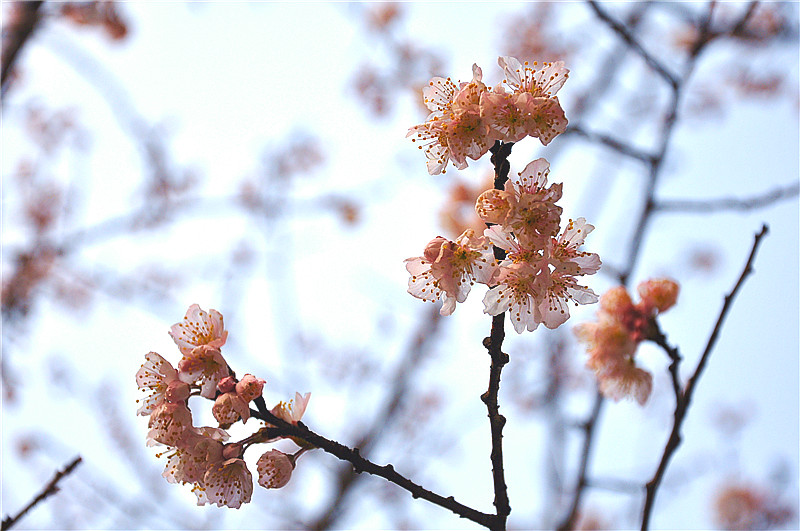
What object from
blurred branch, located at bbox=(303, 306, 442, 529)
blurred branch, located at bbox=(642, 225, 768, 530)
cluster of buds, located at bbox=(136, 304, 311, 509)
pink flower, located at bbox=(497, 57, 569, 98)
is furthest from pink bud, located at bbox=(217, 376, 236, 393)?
blurred branch, located at bbox=(303, 306, 442, 529)

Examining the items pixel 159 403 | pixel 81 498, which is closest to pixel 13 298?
A: pixel 81 498

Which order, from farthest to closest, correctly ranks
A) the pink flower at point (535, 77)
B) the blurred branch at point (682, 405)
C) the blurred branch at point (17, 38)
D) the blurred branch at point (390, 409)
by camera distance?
the blurred branch at point (390, 409) < the blurred branch at point (17, 38) < the blurred branch at point (682, 405) < the pink flower at point (535, 77)

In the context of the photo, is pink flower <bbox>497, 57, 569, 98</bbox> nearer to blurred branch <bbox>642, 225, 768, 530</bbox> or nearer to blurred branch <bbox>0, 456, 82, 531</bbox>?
blurred branch <bbox>642, 225, 768, 530</bbox>

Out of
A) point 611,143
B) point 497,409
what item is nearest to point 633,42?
point 611,143

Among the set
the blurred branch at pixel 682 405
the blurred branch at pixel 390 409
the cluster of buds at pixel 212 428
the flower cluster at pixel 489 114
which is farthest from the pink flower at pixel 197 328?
the blurred branch at pixel 390 409

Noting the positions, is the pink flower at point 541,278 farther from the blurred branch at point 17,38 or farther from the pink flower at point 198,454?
the blurred branch at point 17,38

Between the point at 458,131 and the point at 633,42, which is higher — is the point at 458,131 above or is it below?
below

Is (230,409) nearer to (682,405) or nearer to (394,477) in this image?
(394,477)

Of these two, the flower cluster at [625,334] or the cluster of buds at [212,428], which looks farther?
the flower cluster at [625,334]
